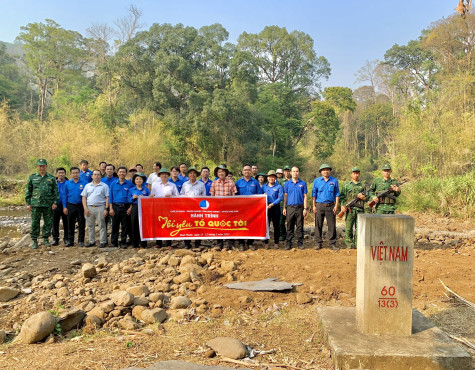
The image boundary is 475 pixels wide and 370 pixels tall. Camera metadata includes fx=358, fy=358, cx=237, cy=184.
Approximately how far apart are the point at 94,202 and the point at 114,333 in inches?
153

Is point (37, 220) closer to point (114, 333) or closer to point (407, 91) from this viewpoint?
point (114, 333)

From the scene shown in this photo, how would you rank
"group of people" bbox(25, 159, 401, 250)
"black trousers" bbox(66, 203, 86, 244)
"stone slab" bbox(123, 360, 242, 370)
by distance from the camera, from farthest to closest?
"black trousers" bbox(66, 203, 86, 244)
"group of people" bbox(25, 159, 401, 250)
"stone slab" bbox(123, 360, 242, 370)

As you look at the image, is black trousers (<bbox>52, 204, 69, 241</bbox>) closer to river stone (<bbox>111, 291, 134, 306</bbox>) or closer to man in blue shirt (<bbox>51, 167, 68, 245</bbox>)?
man in blue shirt (<bbox>51, 167, 68, 245</bbox>)

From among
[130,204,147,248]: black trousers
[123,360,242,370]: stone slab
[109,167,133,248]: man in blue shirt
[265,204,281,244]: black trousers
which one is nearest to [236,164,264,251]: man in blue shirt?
[265,204,281,244]: black trousers

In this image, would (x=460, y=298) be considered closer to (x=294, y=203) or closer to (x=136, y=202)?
(x=294, y=203)

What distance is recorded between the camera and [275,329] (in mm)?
3754

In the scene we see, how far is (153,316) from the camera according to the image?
12.7 feet

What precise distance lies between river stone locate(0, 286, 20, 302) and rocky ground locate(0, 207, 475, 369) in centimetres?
1

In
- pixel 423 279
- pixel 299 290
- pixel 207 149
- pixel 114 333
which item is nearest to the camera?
pixel 114 333

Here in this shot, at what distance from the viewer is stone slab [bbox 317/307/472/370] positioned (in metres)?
3.02

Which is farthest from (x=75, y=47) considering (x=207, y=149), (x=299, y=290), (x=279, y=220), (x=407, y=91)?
(x=299, y=290)

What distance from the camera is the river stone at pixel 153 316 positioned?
12.7 feet

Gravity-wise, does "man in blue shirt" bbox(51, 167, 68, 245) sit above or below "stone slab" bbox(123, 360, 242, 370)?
above

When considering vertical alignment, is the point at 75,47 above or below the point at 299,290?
above
